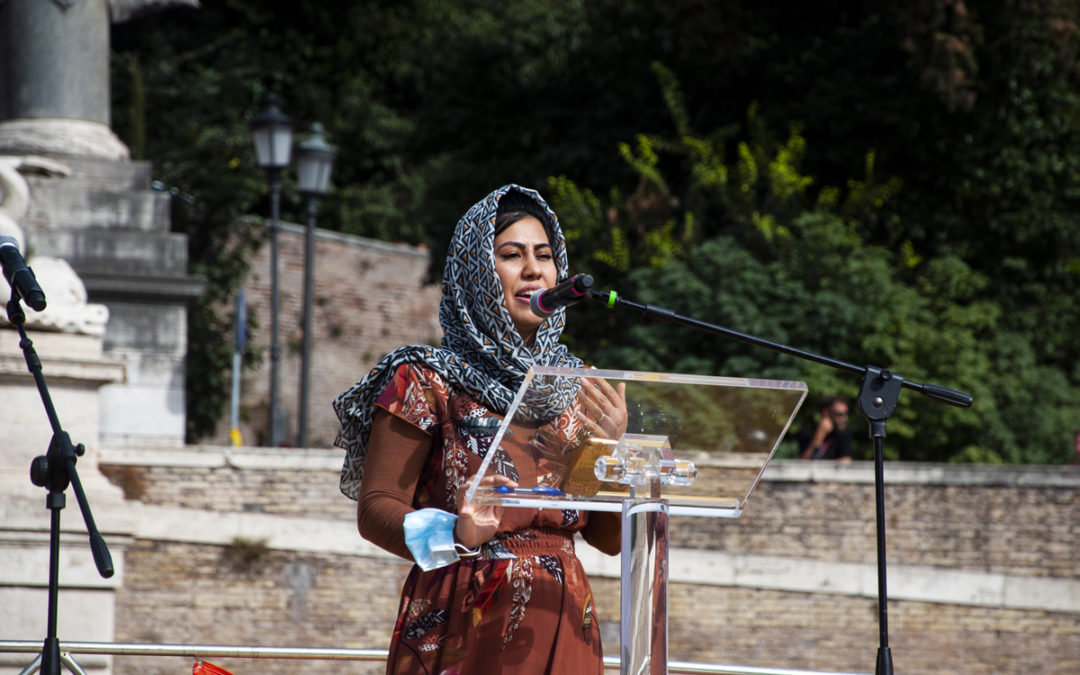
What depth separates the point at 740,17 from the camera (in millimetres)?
17062

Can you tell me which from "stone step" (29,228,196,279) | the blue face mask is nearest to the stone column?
"stone step" (29,228,196,279)

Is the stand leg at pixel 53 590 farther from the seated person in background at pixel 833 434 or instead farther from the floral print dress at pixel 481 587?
the seated person in background at pixel 833 434

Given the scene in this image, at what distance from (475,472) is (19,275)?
1.76m

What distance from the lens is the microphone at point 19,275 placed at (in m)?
3.76

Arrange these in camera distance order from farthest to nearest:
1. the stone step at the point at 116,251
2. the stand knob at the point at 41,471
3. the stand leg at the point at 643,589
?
the stone step at the point at 116,251, the stand knob at the point at 41,471, the stand leg at the point at 643,589

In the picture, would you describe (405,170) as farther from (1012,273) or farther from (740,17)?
Answer: (1012,273)

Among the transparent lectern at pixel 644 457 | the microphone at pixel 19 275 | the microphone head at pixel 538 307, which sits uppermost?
the microphone head at pixel 538 307

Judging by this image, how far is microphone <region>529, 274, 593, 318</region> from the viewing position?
2.65 m

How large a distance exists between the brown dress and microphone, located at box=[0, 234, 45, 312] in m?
1.37

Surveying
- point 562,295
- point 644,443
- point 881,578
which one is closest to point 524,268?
point 562,295

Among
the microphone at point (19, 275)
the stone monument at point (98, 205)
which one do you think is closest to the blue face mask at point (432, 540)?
the microphone at point (19, 275)

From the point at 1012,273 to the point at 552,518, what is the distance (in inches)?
594

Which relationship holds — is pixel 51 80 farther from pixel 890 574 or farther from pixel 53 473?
pixel 53 473

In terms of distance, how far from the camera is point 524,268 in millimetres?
3043
